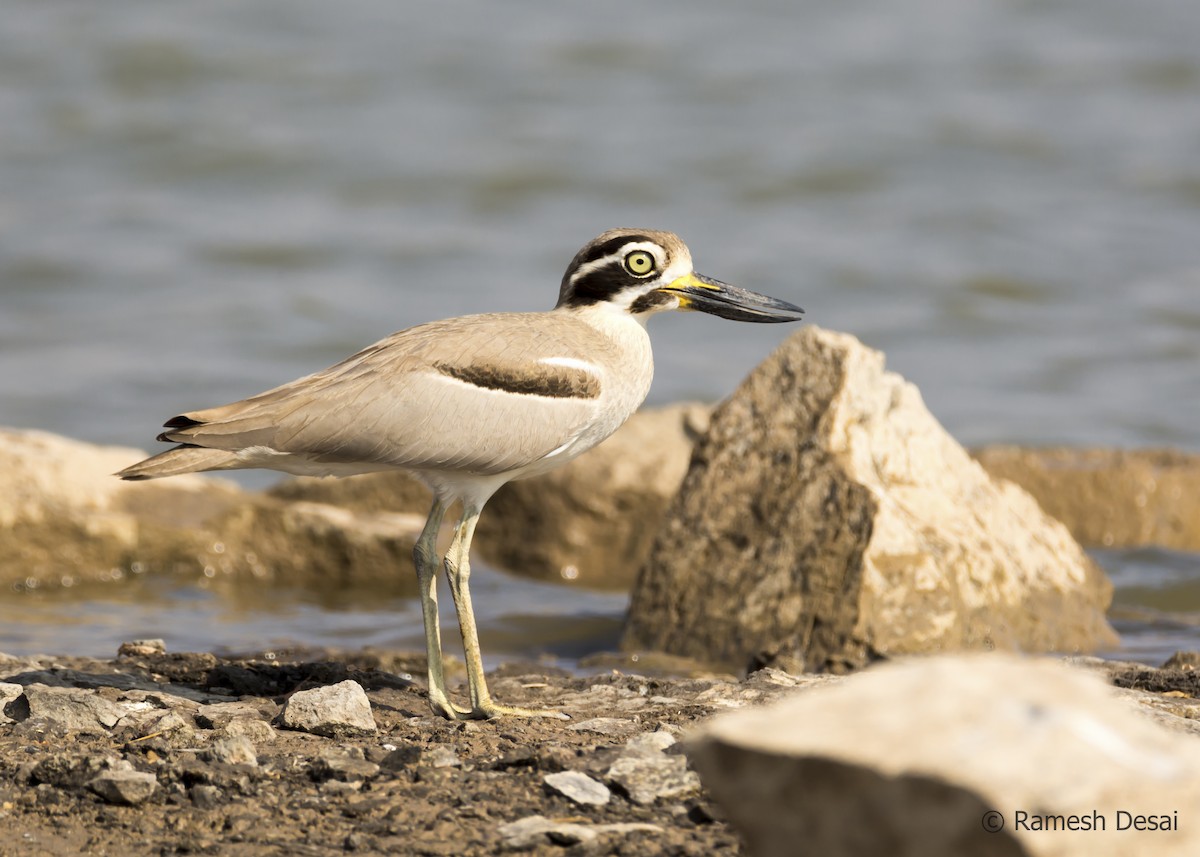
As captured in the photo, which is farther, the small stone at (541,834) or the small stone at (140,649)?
the small stone at (140,649)

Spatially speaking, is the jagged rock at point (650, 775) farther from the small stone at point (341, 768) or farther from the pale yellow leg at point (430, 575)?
the pale yellow leg at point (430, 575)

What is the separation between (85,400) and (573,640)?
7667mm

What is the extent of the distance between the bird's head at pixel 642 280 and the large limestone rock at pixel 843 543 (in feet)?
3.81

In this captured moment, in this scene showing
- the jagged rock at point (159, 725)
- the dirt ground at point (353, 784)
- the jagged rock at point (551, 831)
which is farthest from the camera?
the jagged rock at point (159, 725)

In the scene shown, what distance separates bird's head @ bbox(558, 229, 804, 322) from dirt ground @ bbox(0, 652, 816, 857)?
1859 millimetres

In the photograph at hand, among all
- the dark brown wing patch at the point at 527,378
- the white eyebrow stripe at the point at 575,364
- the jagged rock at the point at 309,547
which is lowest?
the jagged rock at the point at 309,547

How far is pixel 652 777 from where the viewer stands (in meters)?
5.02

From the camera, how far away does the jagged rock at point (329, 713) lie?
579 centimetres

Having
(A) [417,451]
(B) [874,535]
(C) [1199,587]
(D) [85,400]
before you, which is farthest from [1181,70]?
(A) [417,451]

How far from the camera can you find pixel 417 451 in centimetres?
645

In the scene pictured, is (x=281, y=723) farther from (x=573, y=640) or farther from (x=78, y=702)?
(x=573, y=640)

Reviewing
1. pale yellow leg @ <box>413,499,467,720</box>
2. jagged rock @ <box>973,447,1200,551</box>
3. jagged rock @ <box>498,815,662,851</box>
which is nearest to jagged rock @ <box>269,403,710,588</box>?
jagged rock @ <box>973,447,1200,551</box>

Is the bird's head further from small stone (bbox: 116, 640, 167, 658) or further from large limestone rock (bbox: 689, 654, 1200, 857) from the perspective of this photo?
large limestone rock (bbox: 689, 654, 1200, 857)

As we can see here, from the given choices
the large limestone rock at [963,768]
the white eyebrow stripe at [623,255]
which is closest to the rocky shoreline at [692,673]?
the large limestone rock at [963,768]
